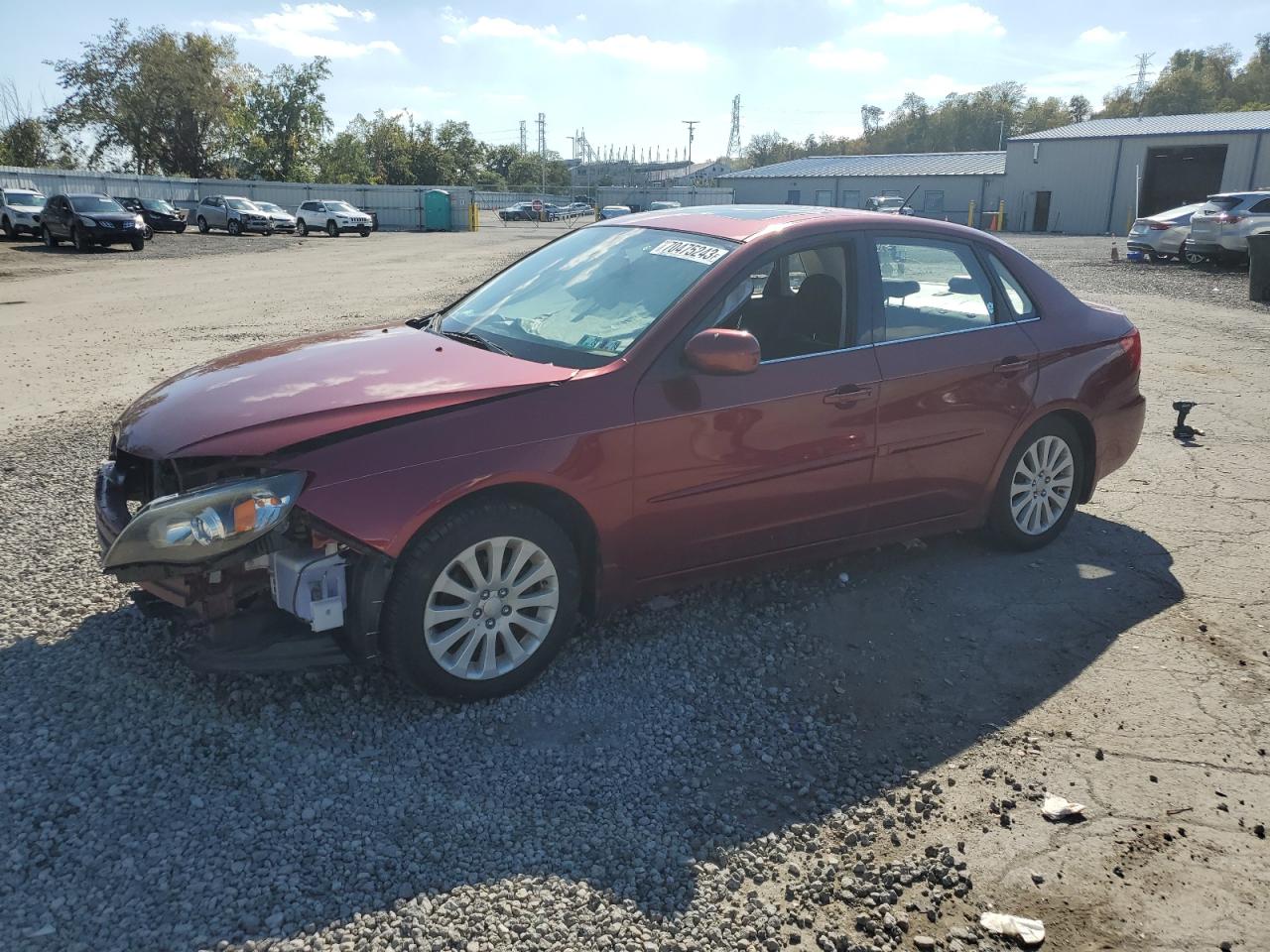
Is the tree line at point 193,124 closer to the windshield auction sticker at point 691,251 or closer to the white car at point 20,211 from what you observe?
the white car at point 20,211

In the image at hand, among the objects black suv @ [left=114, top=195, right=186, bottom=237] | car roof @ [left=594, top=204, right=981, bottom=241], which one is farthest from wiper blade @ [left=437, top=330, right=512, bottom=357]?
black suv @ [left=114, top=195, right=186, bottom=237]

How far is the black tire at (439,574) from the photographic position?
3389 mm

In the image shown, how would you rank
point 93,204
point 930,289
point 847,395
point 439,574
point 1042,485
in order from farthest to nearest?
point 93,204 < point 1042,485 < point 930,289 < point 847,395 < point 439,574

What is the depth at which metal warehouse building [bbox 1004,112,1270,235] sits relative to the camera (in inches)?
1809

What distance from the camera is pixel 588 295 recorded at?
14.5 ft

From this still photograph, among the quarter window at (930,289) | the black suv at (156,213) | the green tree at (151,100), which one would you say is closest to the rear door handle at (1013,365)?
the quarter window at (930,289)

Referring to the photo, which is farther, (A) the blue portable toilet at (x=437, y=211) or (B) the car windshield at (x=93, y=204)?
(A) the blue portable toilet at (x=437, y=211)

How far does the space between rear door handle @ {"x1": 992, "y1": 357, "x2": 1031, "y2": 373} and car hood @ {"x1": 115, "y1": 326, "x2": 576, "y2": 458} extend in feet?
7.57

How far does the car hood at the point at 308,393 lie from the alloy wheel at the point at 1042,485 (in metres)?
2.68

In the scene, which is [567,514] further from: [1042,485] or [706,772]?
[1042,485]

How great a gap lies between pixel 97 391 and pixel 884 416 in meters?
7.48

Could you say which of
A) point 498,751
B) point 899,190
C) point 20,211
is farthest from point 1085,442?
point 899,190

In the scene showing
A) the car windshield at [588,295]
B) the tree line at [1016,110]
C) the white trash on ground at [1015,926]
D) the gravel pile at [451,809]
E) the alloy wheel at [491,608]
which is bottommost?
the white trash on ground at [1015,926]

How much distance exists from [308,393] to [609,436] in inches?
44.7
